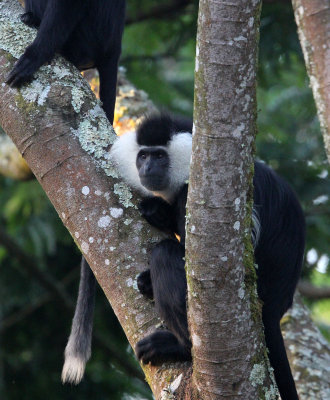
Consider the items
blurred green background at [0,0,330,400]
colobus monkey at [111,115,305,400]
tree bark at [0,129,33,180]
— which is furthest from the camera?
blurred green background at [0,0,330,400]

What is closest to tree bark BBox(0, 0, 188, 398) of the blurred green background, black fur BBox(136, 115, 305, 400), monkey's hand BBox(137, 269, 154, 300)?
monkey's hand BBox(137, 269, 154, 300)

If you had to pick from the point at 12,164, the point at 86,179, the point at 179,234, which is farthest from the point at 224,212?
the point at 12,164

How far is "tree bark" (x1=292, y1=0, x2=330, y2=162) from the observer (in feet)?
8.81

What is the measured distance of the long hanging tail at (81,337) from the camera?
10.5ft

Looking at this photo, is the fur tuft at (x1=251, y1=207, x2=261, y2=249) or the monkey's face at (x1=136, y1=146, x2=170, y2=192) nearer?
the fur tuft at (x1=251, y1=207, x2=261, y2=249)

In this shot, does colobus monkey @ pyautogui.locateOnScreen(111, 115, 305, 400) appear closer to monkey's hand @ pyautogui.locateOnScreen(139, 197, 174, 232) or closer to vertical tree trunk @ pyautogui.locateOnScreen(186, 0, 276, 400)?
monkey's hand @ pyautogui.locateOnScreen(139, 197, 174, 232)

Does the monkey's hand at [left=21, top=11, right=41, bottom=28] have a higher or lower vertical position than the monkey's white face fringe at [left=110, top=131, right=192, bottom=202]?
higher

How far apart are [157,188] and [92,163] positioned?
67 centimetres

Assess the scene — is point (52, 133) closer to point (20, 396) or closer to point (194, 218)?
point (194, 218)

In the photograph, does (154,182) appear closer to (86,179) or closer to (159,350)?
(86,179)

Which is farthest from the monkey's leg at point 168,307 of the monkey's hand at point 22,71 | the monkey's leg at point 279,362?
the monkey's hand at point 22,71

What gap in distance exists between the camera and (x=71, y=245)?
645 centimetres

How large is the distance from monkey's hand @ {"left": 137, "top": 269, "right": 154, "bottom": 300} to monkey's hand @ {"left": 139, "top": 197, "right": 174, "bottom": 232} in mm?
476

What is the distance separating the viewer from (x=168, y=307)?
8.58 feet
